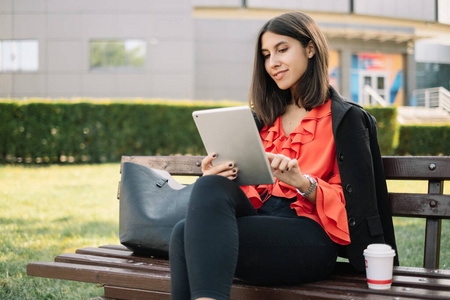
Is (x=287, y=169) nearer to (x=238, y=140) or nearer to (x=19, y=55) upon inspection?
(x=238, y=140)

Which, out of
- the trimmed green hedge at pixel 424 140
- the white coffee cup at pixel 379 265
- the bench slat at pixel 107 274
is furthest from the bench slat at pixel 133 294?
the trimmed green hedge at pixel 424 140

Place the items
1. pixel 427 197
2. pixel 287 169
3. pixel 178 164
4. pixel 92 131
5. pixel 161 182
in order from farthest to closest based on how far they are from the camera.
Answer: pixel 92 131 → pixel 178 164 → pixel 161 182 → pixel 427 197 → pixel 287 169

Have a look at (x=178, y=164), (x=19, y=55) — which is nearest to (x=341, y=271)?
(x=178, y=164)

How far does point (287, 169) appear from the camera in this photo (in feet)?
7.57

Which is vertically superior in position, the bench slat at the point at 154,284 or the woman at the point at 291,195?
the woman at the point at 291,195

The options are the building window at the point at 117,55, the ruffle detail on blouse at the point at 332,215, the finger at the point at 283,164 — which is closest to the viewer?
the finger at the point at 283,164

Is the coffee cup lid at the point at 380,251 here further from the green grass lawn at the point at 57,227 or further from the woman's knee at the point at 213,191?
the green grass lawn at the point at 57,227

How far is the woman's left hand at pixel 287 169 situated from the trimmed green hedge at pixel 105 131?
38.7ft

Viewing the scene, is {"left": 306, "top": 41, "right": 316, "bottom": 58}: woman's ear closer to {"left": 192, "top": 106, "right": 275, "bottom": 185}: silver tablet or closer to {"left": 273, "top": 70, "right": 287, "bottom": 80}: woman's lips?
{"left": 273, "top": 70, "right": 287, "bottom": 80}: woman's lips

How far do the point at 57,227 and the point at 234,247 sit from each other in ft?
13.7

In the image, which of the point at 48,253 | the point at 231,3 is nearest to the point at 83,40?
the point at 231,3

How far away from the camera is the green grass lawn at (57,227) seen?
384 centimetres

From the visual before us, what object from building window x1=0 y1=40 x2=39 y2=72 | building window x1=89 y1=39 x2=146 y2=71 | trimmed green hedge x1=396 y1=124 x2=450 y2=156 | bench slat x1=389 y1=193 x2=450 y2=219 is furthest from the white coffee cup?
building window x1=0 y1=40 x2=39 y2=72

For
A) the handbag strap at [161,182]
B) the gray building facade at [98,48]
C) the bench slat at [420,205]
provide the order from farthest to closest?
the gray building facade at [98,48] < the handbag strap at [161,182] < the bench slat at [420,205]
